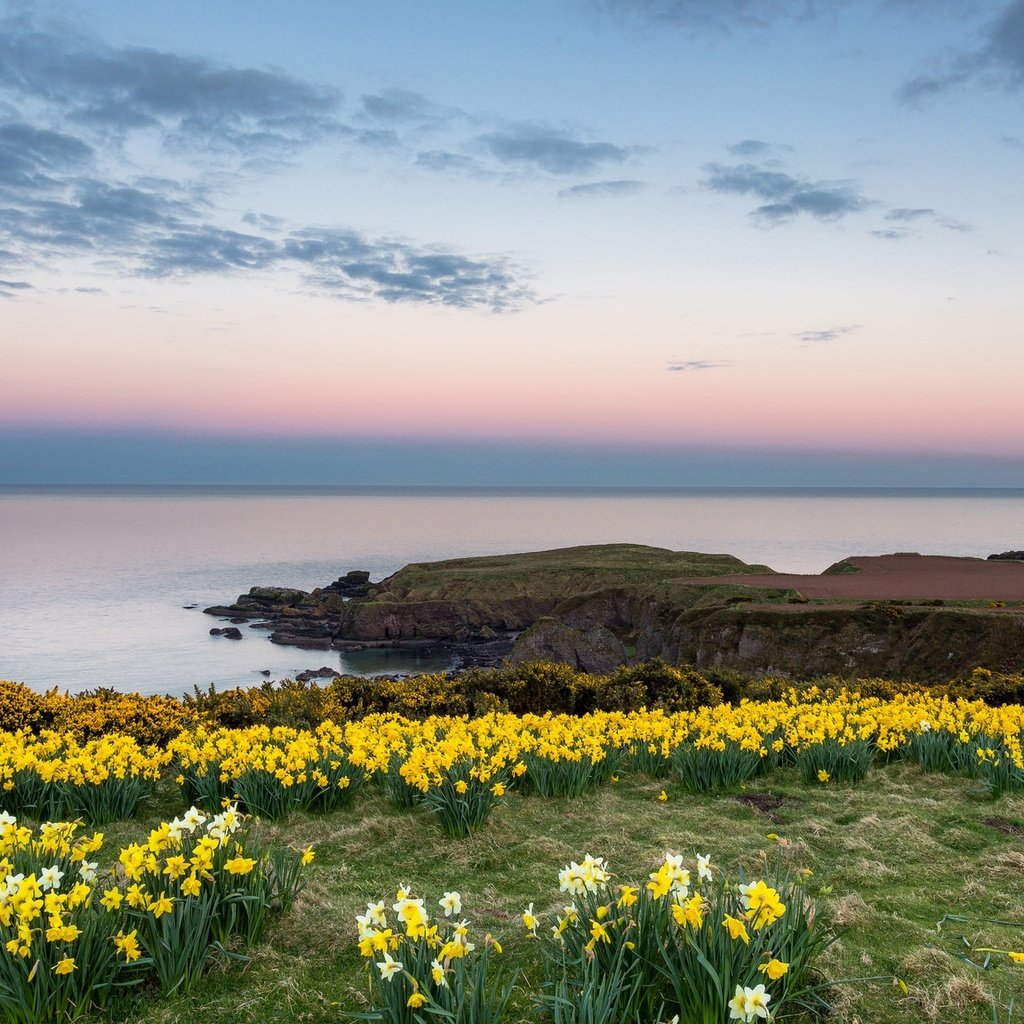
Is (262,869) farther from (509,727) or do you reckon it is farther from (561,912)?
(509,727)

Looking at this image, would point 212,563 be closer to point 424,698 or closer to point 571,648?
point 571,648

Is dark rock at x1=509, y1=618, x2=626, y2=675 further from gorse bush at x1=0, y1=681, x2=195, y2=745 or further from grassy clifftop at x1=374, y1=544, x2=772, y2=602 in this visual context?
grassy clifftop at x1=374, y1=544, x2=772, y2=602

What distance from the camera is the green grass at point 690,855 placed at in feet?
14.2

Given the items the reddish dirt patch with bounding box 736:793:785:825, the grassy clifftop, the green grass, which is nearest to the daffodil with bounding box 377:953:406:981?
the green grass

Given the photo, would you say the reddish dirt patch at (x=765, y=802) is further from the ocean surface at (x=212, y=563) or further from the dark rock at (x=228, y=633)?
the dark rock at (x=228, y=633)

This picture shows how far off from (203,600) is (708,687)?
68199 millimetres

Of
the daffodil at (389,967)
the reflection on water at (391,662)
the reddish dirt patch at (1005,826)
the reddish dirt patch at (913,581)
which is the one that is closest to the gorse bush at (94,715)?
the daffodil at (389,967)

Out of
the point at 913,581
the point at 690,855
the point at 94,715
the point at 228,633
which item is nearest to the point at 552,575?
the point at 228,633

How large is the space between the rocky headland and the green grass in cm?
1549

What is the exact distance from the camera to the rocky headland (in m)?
23.4

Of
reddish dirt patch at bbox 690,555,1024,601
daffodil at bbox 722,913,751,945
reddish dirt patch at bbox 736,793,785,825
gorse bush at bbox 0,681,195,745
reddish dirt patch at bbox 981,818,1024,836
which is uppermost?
daffodil at bbox 722,913,751,945

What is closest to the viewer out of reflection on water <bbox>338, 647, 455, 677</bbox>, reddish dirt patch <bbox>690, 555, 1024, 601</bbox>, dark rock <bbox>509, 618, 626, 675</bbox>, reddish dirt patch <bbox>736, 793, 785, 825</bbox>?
reddish dirt patch <bbox>736, 793, 785, 825</bbox>

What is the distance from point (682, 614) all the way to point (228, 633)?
37.3 m

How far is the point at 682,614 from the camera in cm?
3114
